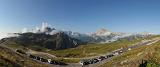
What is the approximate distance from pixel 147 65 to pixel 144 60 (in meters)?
12.7

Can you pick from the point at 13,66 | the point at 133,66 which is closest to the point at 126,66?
the point at 133,66

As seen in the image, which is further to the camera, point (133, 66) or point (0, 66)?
point (133, 66)

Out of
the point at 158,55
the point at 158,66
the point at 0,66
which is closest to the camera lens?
the point at 0,66

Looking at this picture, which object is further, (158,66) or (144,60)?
(144,60)

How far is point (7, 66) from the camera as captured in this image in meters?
94.0

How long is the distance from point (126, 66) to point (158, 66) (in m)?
28.5

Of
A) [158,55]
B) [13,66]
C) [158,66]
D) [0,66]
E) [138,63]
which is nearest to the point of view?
[0,66]

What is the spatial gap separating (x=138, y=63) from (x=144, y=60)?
10.7 feet

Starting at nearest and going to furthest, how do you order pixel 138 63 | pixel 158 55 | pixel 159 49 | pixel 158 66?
pixel 158 66 < pixel 138 63 < pixel 158 55 < pixel 159 49

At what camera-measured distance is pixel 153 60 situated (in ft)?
366

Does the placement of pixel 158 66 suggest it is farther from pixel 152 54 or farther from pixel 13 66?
pixel 13 66

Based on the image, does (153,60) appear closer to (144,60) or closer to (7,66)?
(144,60)

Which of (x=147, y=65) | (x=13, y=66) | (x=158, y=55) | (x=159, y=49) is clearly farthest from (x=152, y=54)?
(x=13, y=66)

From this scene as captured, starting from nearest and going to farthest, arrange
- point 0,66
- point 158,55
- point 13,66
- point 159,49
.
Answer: point 0,66 → point 13,66 → point 158,55 → point 159,49
